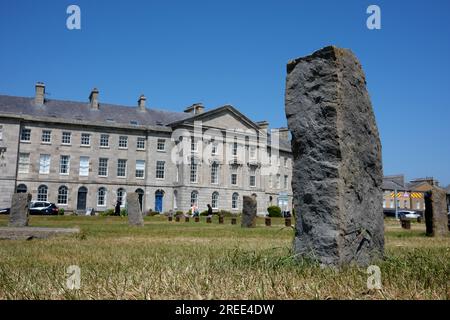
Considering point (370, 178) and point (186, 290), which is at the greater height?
point (370, 178)

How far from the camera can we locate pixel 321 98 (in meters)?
4.77

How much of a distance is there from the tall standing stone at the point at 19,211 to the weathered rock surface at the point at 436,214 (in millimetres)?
15938

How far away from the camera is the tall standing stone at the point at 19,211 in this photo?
1728 cm

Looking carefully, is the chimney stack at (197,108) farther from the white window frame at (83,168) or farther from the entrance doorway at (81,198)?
the entrance doorway at (81,198)

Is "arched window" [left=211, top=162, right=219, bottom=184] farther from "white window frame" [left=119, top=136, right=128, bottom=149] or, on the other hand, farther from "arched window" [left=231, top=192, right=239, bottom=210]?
"white window frame" [left=119, top=136, right=128, bottom=149]

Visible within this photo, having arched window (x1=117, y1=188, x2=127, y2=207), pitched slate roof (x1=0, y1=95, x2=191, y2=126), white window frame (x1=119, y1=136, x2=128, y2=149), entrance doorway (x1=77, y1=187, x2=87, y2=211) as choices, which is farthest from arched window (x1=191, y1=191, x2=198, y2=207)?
entrance doorway (x1=77, y1=187, x2=87, y2=211)

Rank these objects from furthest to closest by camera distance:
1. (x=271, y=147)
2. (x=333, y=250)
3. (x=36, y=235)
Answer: (x=271, y=147), (x=36, y=235), (x=333, y=250)

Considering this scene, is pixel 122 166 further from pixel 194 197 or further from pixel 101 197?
pixel 194 197

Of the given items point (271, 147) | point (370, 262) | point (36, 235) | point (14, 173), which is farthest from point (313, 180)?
point (271, 147)

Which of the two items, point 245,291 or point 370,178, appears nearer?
point 245,291

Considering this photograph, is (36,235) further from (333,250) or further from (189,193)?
(189,193)

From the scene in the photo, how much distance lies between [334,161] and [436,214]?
11.1 m

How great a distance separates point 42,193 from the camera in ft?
154

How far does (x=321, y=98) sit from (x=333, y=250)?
5.71ft
